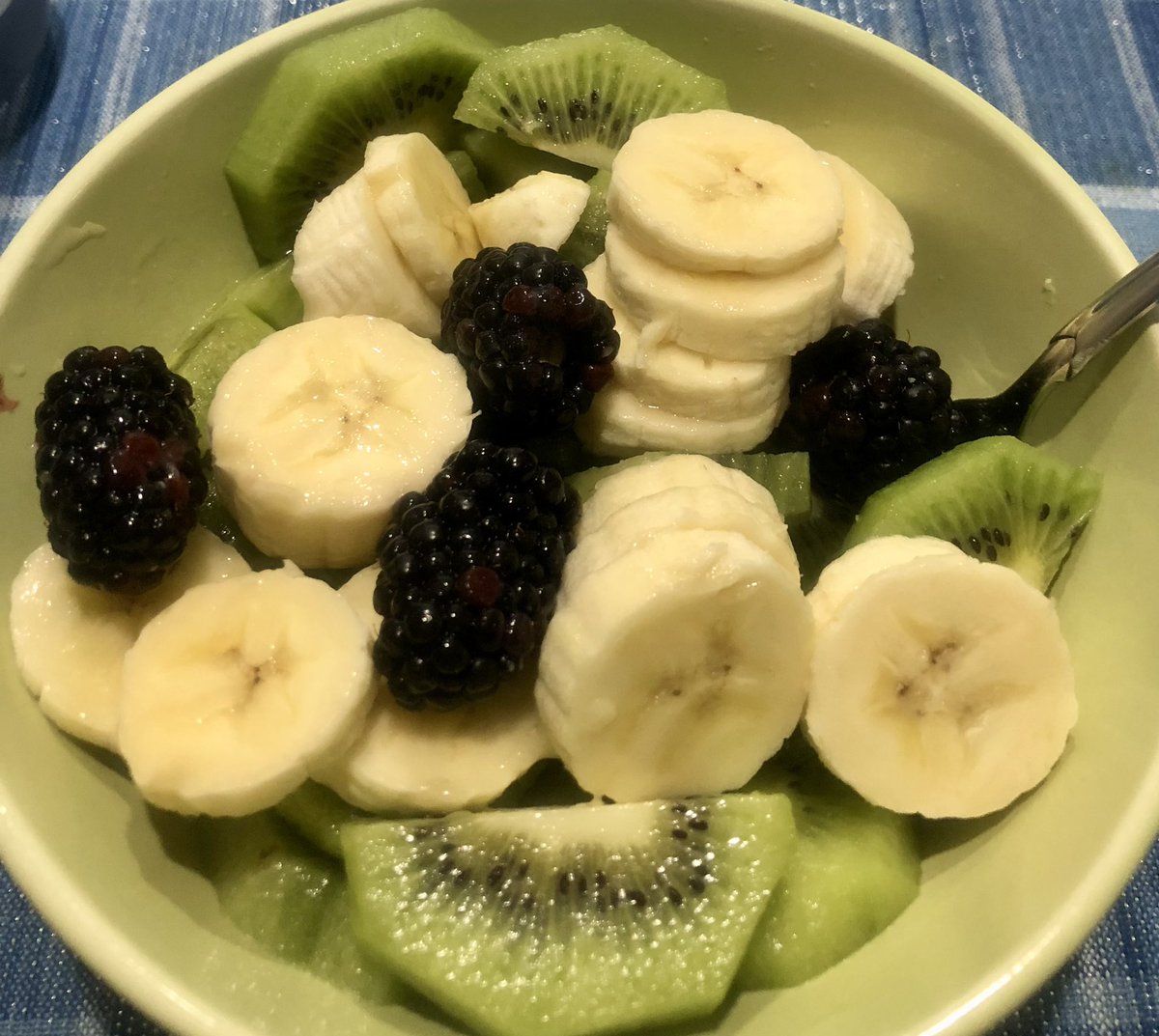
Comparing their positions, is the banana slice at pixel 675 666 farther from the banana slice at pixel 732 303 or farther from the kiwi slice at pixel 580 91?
the kiwi slice at pixel 580 91

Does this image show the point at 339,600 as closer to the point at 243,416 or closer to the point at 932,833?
the point at 243,416

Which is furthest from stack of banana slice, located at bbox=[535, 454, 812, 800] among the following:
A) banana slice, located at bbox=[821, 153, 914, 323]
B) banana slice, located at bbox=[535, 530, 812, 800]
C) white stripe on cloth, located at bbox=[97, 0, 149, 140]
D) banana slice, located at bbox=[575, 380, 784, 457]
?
white stripe on cloth, located at bbox=[97, 0, 149, 140]

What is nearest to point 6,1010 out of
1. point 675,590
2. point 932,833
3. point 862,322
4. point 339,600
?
point 339,600

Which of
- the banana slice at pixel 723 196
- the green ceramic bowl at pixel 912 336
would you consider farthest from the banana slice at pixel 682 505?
→ the green ceramic bowl at pixel 912 336

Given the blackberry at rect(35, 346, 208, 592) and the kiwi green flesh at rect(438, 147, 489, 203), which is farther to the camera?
the kiwi green flesh at rect(438, 147, 489, 203)

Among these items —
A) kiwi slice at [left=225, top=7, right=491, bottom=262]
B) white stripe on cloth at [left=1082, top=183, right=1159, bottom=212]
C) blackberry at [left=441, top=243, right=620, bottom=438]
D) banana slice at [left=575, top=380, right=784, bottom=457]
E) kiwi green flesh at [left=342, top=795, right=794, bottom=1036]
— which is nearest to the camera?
kiwi green flesh at [left=342, top=795, right=794, bottom=1036]

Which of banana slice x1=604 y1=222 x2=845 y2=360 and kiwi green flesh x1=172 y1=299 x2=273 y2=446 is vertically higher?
banana slice x1=604 y1=222 x2=845 y2=360

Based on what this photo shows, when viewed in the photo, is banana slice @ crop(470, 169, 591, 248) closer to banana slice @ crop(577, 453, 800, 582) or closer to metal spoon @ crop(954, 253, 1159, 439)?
banana slice @ crop(577, 453, 800, 582)
